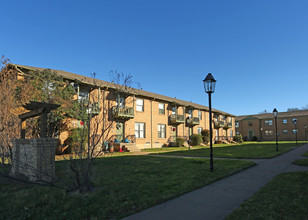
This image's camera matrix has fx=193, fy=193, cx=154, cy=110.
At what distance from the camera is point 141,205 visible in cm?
407

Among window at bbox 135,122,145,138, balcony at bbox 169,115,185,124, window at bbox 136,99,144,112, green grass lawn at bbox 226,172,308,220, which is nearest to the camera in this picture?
green grass lawn at bbox 226,172,308,220

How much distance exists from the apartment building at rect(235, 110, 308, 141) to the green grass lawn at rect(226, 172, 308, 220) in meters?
53.3

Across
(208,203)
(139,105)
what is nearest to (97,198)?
(208,203)

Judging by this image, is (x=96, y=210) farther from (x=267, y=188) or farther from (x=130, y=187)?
(x=267, y=188)

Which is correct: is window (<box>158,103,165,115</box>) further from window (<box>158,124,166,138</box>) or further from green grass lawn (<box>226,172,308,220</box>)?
green grass lawn (<box>226,172,308,220</box>)

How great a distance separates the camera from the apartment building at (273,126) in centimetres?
5017

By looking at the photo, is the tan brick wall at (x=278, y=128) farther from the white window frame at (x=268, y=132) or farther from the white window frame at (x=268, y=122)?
the white window frame at (x=268, y=122)

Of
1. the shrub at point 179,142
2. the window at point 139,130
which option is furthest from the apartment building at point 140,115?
the shrub at point 179,142

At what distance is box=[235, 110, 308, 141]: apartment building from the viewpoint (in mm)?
50166

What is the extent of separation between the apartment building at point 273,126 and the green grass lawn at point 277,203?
5333cm

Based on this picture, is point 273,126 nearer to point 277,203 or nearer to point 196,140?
point 196,140

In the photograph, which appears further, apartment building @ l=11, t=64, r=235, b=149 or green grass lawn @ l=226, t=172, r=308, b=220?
apartment building @ l=11, t=64, r=235, b=149

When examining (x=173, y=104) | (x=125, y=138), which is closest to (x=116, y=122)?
(x=125, y=138)

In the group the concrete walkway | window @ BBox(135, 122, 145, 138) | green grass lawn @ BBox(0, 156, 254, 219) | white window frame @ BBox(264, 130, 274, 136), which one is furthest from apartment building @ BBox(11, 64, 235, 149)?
white window frame @ BBox(264, 130, 274, 136)
